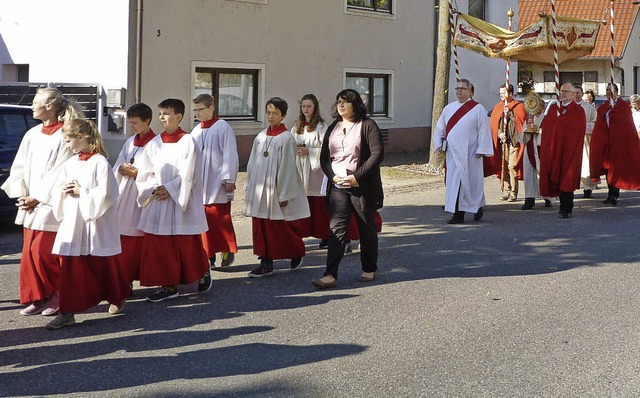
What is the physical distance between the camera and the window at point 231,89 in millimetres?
18859

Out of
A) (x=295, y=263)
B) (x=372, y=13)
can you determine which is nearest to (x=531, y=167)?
(x=295, y=263)

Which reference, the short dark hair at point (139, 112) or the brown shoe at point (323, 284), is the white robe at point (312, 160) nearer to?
the brown shoe at point (323, 284)

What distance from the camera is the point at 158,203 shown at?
24.4 feet

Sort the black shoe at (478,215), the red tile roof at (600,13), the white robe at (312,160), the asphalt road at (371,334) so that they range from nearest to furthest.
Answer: the asphalt road at (371,334)
the white robe at (312,160)
the black shoe at (478,215)
the red tile roof at (600,13)

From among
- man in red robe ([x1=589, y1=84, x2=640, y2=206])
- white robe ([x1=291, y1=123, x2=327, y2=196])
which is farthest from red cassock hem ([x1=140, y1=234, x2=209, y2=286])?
man in red robe ([x1=589, y1=84, x2=640, y2=206])

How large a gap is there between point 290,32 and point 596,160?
26.9 ft

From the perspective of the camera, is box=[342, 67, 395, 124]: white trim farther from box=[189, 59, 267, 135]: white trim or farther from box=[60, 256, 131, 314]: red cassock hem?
box=[60, 256, 131, 314]: red cassock hem

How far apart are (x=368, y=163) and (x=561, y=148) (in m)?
6.22

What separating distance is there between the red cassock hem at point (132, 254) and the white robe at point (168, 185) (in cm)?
19

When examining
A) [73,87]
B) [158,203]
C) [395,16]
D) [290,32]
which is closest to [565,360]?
[158,203]

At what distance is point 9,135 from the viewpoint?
37.5 feet

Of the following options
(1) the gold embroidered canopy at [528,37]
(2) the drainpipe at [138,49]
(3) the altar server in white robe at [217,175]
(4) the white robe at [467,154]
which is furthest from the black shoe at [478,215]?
(2) the drainpipe at [138,49]

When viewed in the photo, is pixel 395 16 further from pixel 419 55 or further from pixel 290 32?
pixel 290 32

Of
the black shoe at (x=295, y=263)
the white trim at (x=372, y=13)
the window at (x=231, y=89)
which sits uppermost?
the white trim at (x=372, y=13)
